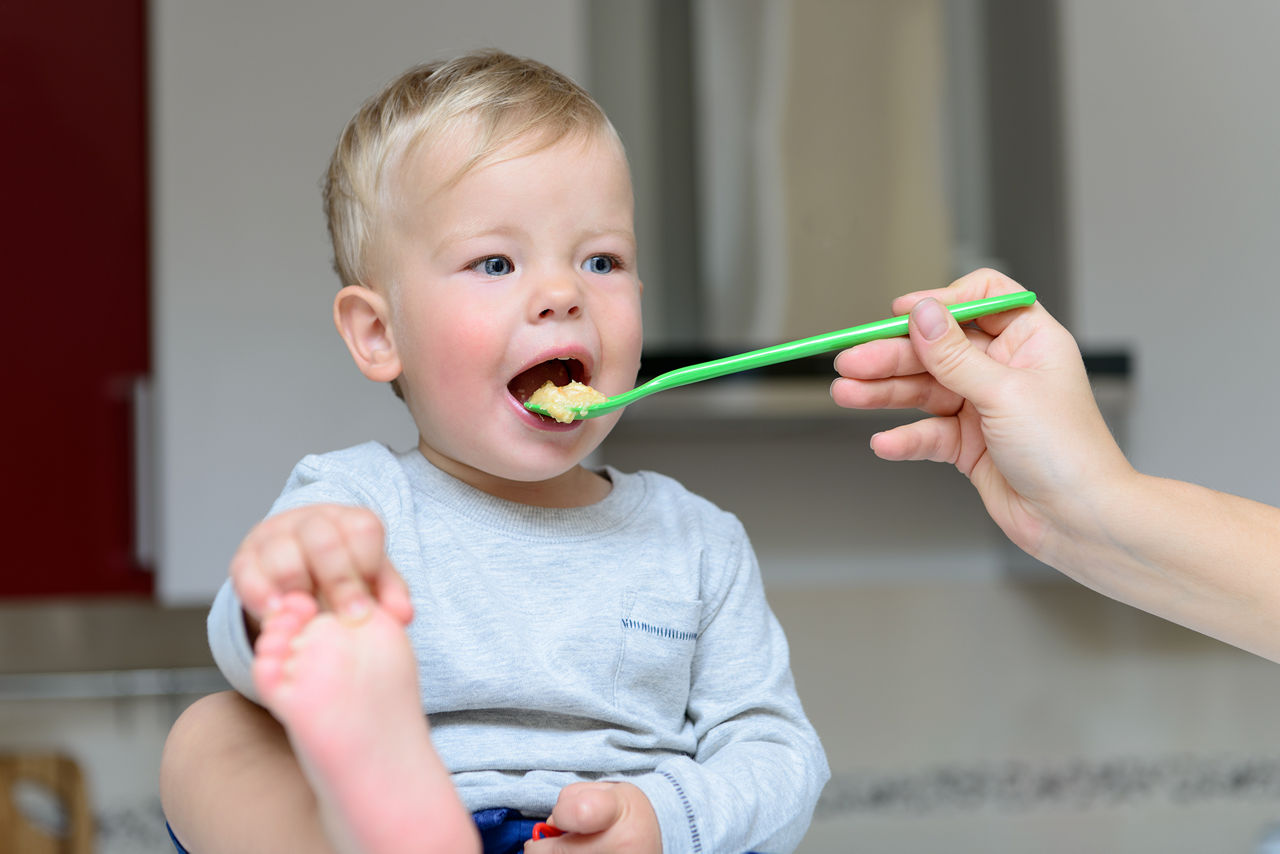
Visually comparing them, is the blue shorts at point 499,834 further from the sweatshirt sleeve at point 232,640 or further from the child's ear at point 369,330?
the child's ear at point 369,330

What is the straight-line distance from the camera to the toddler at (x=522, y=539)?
62 centimetres

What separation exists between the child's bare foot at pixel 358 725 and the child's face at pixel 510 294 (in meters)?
0.26

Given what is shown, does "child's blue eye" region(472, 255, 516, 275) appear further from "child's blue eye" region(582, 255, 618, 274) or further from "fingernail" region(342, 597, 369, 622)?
"fingernail" region(342, 597, 369, 622)

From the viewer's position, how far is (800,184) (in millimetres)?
2047

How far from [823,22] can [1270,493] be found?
3.62 feet

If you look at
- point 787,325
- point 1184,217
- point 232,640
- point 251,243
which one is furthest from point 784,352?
point 1184,217

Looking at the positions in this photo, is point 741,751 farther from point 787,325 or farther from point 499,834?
point 787,325

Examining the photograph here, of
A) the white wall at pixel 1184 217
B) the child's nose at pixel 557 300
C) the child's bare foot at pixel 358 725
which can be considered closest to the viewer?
the child's bare foot at pixel 358 725

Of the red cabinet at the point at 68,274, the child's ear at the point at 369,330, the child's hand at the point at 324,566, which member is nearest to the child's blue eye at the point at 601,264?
the child's ear at the point at 369,330

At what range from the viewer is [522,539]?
738 millimetres

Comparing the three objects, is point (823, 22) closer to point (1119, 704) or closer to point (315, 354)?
point (315, 354)

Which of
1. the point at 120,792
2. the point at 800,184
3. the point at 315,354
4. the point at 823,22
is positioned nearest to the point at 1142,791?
the point at 800,184

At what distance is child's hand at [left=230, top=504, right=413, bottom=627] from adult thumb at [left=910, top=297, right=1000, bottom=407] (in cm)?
40

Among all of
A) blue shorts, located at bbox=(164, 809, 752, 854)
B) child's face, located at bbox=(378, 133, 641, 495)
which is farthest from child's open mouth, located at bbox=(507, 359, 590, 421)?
blue shorts, located at bbox=(164, 809, 752, 854)
